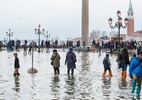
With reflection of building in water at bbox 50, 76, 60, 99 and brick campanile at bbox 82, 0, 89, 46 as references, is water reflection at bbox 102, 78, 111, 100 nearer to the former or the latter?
reflection of building in water at bbox 50, 76, 60, 99

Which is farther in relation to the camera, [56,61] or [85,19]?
[85,19]

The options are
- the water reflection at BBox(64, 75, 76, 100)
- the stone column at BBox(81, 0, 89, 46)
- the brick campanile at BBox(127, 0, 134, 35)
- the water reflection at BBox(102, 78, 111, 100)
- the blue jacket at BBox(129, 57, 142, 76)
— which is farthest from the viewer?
the brick campanile at BBox(127, 0, 134, 35)

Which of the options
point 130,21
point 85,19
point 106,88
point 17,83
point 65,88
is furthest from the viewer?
point 130,21

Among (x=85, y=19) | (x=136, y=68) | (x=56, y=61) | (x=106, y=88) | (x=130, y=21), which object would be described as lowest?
(x=106, y=88)

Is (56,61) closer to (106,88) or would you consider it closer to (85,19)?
(106,88)

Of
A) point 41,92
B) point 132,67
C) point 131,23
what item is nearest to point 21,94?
point 41,92

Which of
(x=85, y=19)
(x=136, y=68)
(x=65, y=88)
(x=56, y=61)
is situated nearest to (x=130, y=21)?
(x=85, y=19)

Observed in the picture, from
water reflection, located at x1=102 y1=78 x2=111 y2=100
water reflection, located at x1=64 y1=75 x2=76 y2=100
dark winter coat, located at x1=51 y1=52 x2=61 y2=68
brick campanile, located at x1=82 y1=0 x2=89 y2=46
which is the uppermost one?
brick campanile, located at x1=82 y1=0 x2=89 y2=46

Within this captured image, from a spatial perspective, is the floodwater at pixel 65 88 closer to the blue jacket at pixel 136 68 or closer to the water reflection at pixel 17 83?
the water reflection at pixel 17 83

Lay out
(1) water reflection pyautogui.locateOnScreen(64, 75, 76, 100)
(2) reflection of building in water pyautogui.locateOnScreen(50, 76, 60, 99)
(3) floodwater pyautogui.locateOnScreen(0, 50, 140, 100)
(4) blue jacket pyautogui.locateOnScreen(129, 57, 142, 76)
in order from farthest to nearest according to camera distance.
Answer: (2) reflection of building in water pyautogui.locateOnScreen(50, 76, 60, 99), (1) water reflection pyautogui.locateOnScreen(64, 75, 76, 100), (3) floodwater pyautogui.locateOnScreen(0, 50, 140, 100), (4) blue jacket pyautogui.locateOnScreen(129, 57, 142, 76)

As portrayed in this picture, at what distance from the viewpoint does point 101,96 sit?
14.8 metres

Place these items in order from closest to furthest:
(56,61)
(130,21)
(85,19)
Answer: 1. (56,61)
2. (85,19)
3. (130,21)

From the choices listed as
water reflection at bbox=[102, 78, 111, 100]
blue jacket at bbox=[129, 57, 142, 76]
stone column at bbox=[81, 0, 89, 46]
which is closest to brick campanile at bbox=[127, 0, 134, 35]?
stone column at bbox=[81, 0, 89, 46]

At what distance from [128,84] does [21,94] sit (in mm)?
5142
